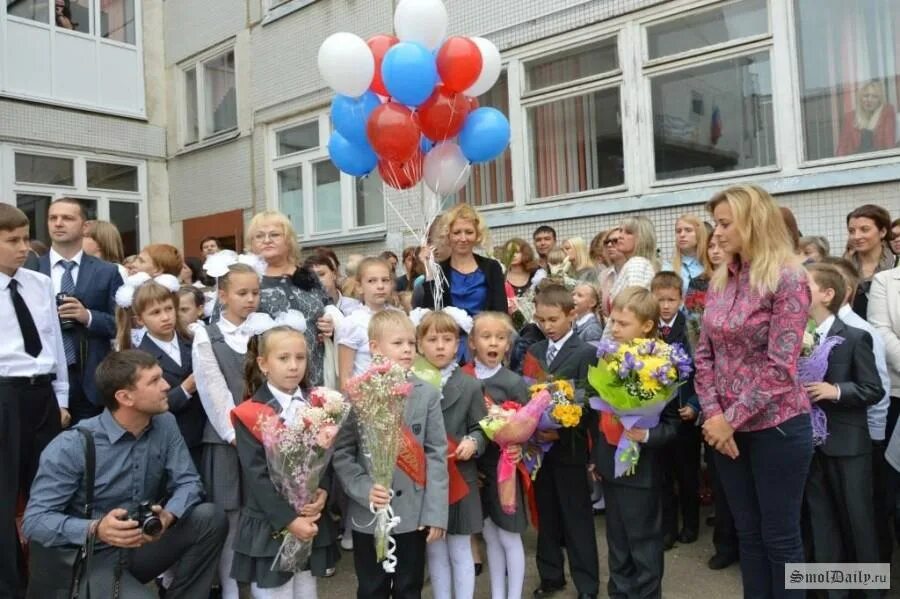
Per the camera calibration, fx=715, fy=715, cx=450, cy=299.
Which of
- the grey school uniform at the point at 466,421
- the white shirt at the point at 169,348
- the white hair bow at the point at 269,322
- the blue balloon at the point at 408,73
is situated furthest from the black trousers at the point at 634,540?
the blue balloon at the point at 408,73

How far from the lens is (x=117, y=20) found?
41.0ft

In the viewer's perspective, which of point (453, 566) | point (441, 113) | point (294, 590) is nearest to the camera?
point (294, 590)

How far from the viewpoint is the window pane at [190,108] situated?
12.8 m

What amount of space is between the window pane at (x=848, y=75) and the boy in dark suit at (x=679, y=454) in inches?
120

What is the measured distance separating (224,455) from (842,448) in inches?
115

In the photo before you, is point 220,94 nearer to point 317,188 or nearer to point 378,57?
point 317,188

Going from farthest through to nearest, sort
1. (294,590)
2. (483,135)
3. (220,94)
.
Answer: (220,94) < (483,135) < (294,590)

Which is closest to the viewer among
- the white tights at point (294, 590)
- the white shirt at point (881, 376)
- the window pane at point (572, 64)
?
the white tights at point (294, 590)

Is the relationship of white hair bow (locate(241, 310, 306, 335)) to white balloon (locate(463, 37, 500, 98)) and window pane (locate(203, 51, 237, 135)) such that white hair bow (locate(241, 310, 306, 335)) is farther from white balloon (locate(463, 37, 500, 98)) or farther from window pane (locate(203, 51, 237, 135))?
window pane (locate(203, 51, 237, 135))

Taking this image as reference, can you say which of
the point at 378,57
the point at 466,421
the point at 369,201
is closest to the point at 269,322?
the point at 466,421

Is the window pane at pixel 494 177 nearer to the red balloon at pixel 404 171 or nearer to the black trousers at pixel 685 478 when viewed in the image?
the red balloon at pixel 404 171

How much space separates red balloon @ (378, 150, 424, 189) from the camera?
4.98 meters

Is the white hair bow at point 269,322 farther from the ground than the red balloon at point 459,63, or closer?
closer

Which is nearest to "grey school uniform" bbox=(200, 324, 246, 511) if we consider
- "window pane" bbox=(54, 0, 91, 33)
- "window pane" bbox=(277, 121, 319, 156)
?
"window pane" bbox=(277, 121, 319, 156)
